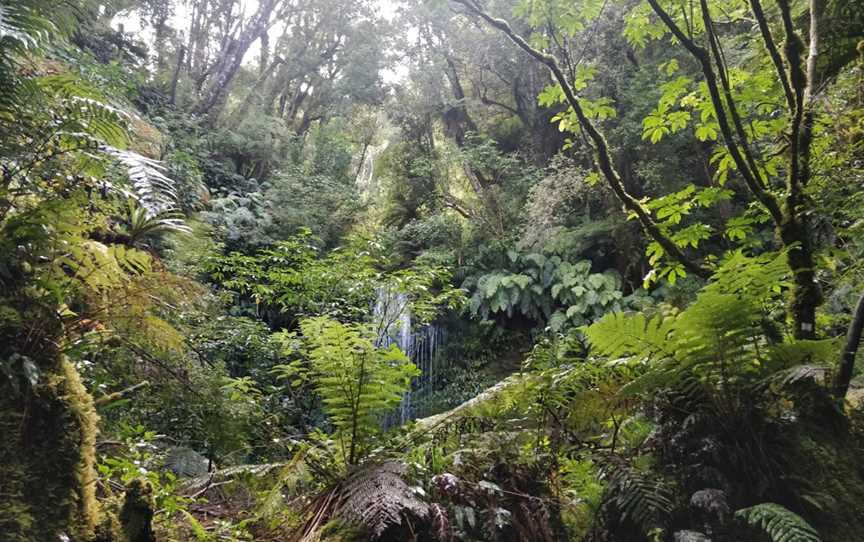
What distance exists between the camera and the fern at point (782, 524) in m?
1.46

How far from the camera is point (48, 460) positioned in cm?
137

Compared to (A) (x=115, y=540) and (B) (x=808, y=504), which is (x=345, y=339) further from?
(B) (x=808, y=504)

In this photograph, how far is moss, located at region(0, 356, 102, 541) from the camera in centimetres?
125

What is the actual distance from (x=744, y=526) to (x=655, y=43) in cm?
1163

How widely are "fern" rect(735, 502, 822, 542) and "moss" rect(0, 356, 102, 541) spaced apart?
1.97m

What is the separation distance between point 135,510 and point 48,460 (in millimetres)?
283

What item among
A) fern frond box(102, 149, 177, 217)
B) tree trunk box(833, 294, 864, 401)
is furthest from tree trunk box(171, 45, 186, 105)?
tree trunk box(833, 294, 864, 401)

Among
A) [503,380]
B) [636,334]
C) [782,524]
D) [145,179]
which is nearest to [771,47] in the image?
[636,334]

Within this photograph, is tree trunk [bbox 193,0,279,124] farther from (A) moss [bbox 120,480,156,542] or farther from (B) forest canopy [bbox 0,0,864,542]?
(A) moss [bbox 120,480,156,542]

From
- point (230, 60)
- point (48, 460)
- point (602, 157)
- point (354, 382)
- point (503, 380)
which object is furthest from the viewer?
point (230, 60)

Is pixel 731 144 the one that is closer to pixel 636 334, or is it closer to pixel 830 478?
pixel 636 334

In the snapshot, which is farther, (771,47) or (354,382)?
(771,47)

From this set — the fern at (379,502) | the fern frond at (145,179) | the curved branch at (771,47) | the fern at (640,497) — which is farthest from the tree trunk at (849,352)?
the fern frond at (145,179)

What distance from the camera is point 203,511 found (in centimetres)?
222
